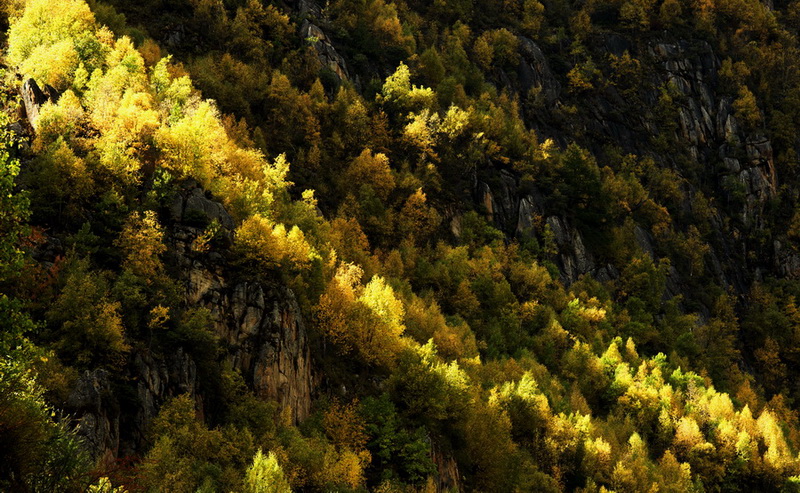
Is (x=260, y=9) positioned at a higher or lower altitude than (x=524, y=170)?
Answer: higher

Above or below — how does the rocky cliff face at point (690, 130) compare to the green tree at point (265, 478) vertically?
below

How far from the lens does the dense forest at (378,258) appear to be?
40156 mm

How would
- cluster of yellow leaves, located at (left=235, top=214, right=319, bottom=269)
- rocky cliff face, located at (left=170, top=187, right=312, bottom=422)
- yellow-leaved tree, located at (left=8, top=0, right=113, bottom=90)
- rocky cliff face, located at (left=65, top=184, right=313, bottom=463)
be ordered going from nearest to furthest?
rocky cliff face, located at (left=65, top=184, right=313, bottom=463), rocky cliff face, located at (left=170, top=187, right=312, bottom=422), cluster of yellow leaves, located at (left=235, top=214, right=319, bottom=269), yellow-leaved tree, located at (left=8, top=0, right=113, bottom=90)

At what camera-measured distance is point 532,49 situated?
Answer: 16988 centimetres

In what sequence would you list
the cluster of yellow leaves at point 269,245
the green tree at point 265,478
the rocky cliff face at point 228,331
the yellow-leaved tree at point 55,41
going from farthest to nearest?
the yellow-leaved tree at point 55,41, the cluster of yellow leaves at point 269,245, the rocky cliff face at point 228,331, the green tree at point 265,478

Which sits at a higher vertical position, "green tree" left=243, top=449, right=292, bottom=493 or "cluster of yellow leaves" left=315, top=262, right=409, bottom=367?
"green tree" left=243, top=449, right=292, bottom=493

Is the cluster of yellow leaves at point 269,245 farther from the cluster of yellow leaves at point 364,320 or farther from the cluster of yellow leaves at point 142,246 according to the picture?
the cluster of yellow leaves at point 142,246

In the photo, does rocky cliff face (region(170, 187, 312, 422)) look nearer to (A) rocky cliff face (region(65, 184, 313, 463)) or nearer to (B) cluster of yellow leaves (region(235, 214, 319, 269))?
(A) rocky cliff face (region(65, 184, 313, 463))

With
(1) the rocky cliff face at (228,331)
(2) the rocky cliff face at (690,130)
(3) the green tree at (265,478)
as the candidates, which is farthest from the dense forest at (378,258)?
(2) the rocky cliff face at (690,130)

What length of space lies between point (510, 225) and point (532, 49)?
73914 mm

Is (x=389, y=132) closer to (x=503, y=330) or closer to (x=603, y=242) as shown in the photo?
(x=503, y=330)

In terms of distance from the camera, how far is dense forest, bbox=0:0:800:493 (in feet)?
132

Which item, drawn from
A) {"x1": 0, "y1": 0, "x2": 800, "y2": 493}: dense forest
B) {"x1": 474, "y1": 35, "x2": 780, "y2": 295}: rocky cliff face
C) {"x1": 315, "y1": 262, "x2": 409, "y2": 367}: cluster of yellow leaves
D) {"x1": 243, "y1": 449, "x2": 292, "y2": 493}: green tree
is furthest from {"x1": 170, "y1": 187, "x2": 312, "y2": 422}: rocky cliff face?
{"x1": 474, "y1": 35, "x2": 780, "y2": 295}: rocky cliff face

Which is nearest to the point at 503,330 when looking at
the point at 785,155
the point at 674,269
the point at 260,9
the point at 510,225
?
the point at 510,225
